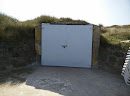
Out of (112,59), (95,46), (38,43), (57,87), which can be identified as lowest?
(57,87)

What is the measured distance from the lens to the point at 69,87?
2812 millimetres

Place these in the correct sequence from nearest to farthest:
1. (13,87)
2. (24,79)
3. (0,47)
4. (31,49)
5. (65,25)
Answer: (13,87) < (24,79) < (0,47) < (65,25) < (31,49)

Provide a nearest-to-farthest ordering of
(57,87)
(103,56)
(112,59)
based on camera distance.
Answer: (57,87) < (112,59) < (103,56)

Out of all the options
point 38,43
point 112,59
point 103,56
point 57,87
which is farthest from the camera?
point 38,43

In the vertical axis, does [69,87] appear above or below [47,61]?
below

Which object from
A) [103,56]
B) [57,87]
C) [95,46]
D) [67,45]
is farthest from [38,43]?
[103,56]

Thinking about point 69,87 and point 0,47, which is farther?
point 0,47

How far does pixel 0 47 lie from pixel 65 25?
3.16 meters

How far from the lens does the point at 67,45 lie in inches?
178

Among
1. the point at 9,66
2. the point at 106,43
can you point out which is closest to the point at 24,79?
the point at 9,66

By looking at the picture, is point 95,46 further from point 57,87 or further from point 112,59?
point 57,87

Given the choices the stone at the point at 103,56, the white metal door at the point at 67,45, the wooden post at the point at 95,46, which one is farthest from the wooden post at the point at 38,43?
the stone at the point at 103,56

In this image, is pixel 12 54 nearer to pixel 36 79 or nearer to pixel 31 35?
pixel 31 35

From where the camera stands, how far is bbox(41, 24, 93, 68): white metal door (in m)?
4.43
